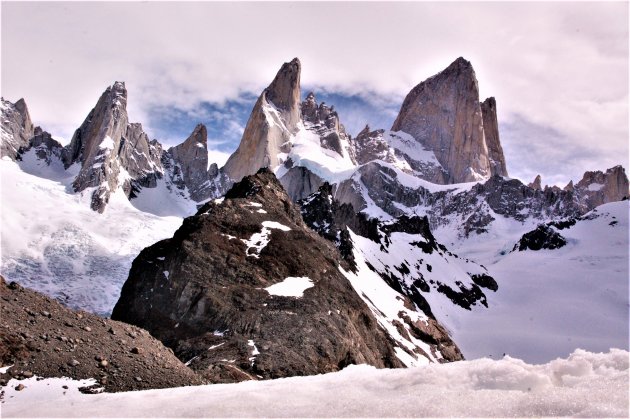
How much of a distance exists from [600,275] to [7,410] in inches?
6170

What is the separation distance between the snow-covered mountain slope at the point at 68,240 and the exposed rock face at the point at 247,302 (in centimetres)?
7747

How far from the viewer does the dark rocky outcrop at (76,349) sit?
51.5ft

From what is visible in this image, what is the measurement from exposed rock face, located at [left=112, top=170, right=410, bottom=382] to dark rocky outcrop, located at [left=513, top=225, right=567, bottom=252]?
500 feet

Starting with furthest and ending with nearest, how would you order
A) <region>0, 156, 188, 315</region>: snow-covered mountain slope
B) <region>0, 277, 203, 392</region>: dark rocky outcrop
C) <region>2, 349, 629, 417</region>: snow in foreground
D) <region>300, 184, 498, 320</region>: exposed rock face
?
<region>0, 156, 188, 315</region>: snow-covered mountain slope < <region>300, 184, 498, 320</region>: exposed rock face < <region>0, 277, 203, 392</region>: dark rocky outcrop < <region>2, 349, 629, 417</region>: snow in foreground

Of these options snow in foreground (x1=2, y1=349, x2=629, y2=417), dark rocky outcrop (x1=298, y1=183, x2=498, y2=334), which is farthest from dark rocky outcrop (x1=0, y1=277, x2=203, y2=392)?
dark rocky outcrop (x1=298, y1=183, x2=498, y2=334)

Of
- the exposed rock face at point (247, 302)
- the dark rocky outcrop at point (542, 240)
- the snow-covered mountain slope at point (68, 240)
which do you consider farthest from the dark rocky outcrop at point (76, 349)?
the dark rocky outcrop at point (542, 240)

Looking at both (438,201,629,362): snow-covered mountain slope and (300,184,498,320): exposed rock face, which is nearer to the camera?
(300,184,498,320): exposed rock face

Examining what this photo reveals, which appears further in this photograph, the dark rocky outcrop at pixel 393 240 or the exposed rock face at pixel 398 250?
the exposed rock face at pixel 398 250

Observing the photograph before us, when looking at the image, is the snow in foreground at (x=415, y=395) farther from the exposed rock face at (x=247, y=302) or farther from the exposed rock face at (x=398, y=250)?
the exposed rock face at (x=398, y=250)

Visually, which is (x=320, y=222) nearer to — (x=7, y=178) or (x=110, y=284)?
(x=110, y=284)

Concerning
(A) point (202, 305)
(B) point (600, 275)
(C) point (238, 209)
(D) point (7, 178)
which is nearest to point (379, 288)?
(C) point (238, 209)

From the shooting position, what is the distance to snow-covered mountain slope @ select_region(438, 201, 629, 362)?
9425 cm

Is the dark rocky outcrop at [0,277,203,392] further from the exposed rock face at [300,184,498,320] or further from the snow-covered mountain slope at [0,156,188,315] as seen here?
the snow-covered mountain slope at [0,156,188,315]

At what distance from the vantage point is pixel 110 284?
121 meters
